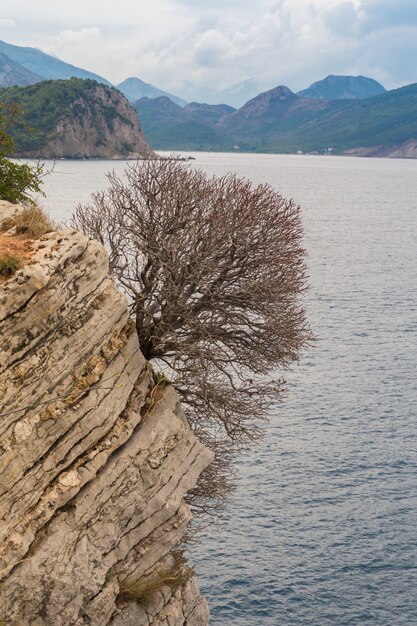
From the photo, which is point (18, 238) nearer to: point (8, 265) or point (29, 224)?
point (29, 224)

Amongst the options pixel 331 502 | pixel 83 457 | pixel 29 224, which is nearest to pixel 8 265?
pixel 29 224

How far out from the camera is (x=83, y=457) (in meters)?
26.0

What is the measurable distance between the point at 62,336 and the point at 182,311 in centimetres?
984

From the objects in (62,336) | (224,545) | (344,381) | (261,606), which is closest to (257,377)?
(344,381)

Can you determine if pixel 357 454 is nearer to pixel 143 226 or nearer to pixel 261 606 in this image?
pixel 261 606

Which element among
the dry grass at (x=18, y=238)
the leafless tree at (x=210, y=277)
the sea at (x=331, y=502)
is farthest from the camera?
the sea at (x=331, y=502)

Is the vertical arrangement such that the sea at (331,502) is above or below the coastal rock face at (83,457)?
below

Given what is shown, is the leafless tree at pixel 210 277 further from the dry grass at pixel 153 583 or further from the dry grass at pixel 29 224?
the dry grass at pixel 153 583

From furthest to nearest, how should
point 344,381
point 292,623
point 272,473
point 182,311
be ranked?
point 344,381 < point 272,473 < point 292,623 < point 182,311

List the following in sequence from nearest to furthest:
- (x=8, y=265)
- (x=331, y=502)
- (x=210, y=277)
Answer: (x=8, y=265), (x=210, y=277), (x=331, y=502)

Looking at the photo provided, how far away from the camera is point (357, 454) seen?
172ft

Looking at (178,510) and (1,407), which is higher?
(1,407)

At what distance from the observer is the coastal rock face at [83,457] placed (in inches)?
924

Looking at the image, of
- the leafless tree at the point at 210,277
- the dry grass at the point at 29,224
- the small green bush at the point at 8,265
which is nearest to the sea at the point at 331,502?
the leafless tree at the point at 210,277
